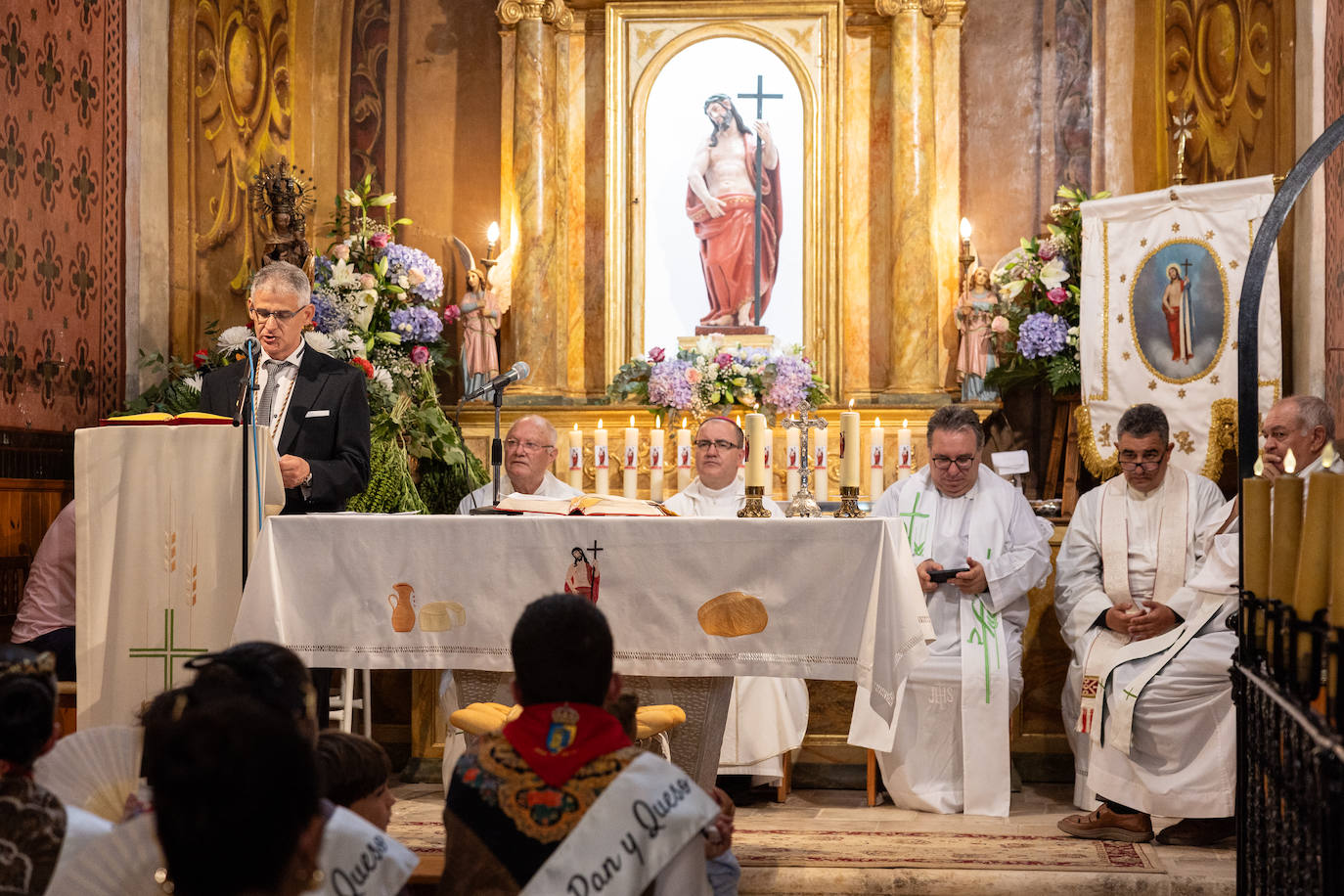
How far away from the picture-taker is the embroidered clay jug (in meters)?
4.04

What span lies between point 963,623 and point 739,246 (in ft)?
9.60

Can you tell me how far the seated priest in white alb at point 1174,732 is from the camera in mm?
4820

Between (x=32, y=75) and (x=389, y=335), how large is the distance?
78.5 inches

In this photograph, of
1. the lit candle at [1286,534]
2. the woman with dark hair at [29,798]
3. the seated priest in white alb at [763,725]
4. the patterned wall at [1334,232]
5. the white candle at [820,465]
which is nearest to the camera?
the woman with dark hair at [29,798]

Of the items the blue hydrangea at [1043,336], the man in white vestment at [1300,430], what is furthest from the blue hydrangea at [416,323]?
the man in white vestment at [1300,430]

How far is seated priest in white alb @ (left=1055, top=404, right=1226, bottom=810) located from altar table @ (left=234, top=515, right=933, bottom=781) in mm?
1857

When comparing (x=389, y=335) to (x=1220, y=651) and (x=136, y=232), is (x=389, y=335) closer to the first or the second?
(x=136, y=232)

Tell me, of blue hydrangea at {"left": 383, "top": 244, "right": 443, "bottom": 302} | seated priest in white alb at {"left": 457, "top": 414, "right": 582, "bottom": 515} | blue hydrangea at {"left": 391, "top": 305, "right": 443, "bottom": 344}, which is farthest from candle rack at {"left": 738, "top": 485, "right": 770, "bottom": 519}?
blue hydrangea at {"left": 383, "top": 244, "right": 443, "bottom": 302}

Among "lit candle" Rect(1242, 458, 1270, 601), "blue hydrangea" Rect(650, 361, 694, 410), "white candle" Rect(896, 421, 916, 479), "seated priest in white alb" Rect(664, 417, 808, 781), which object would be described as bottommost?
"seated priest in white alb" Rect(664, 417, 808, 781)

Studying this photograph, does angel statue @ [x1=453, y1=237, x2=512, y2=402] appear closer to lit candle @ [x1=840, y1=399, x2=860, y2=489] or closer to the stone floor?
the stone floor

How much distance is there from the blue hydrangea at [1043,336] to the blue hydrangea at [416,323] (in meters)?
3.01

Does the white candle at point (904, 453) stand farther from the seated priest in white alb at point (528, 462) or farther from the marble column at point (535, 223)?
the marble column at point (535, 223)

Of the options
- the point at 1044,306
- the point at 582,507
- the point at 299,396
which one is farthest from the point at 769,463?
the point at 299,396

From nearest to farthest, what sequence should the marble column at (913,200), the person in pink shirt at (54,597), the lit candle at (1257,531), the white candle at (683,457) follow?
the lit candle at (1257,531), the person in pink shirt at (54,597), the white candle at (683,457), the marble column at (913,200)
